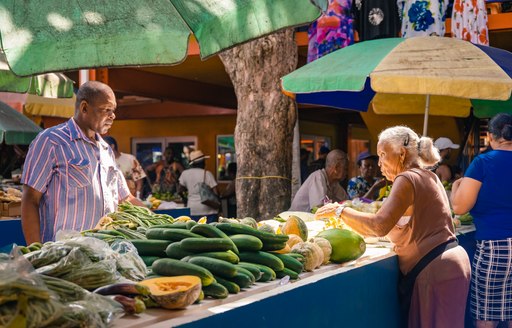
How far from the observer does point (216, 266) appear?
10.4 ft

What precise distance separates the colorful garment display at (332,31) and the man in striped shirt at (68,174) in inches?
198

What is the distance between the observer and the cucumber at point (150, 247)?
339cm

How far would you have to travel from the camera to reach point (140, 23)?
333 cm

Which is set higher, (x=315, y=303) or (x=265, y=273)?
(x=265, y=273)

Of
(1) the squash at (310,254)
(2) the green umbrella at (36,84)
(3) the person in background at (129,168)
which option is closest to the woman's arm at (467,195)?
(1) the squash at (310,254)

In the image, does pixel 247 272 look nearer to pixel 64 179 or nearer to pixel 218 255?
pixel 218 255

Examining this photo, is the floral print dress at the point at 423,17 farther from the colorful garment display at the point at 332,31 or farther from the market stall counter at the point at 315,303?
the market stall counter at the point at 315,303

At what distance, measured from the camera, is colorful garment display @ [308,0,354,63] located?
933 centimetres

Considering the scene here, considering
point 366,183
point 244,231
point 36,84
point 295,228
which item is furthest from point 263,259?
point 366,183

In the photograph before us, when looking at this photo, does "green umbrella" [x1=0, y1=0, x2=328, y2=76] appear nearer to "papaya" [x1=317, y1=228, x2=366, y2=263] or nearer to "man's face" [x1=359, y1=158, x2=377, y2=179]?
"papaya" [x1=317, y1=228, x2=366, y2=263]

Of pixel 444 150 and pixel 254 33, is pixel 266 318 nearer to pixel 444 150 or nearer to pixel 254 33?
pixel 254 33

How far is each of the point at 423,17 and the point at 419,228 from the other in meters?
5.26

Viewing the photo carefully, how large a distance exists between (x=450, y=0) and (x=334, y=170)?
13.7ft

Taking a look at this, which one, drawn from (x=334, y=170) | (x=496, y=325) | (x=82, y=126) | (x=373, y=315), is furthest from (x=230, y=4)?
(x=334, y=170)
